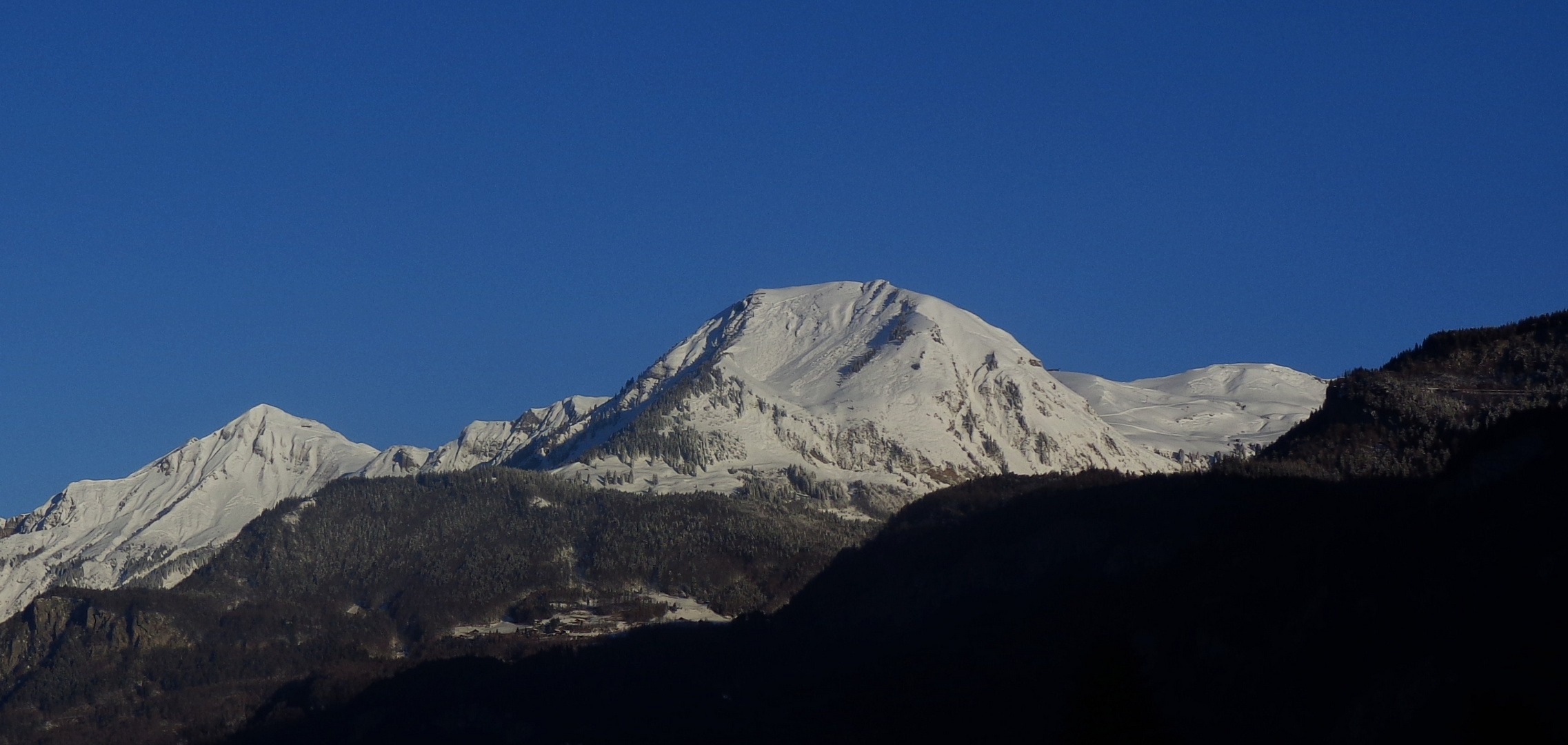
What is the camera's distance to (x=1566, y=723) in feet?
486

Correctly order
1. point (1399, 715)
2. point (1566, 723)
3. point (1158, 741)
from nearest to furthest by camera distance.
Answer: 1. point (1158, 741)
2. point (1566, 723)
3. point (1399, 715)

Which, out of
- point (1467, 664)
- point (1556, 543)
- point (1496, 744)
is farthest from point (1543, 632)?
point (1496, 744)

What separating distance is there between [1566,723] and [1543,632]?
3078 cm

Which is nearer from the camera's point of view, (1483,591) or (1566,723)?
(1566,723)

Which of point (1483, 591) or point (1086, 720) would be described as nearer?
point (1086, 720)

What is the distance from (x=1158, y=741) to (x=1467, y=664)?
73.9 metres

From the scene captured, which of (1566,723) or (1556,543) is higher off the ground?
(1556,543)

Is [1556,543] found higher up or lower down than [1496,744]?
higher up

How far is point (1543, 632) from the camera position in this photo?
177250mm

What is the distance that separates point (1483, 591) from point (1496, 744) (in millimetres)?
78652

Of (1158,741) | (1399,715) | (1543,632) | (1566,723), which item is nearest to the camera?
(1158,741)

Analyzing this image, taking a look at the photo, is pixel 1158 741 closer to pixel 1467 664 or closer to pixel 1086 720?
pixel 1086 720

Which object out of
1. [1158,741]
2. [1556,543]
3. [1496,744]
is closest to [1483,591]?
[1556,543]

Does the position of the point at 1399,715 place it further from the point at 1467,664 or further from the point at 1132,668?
the point at 1132,668
